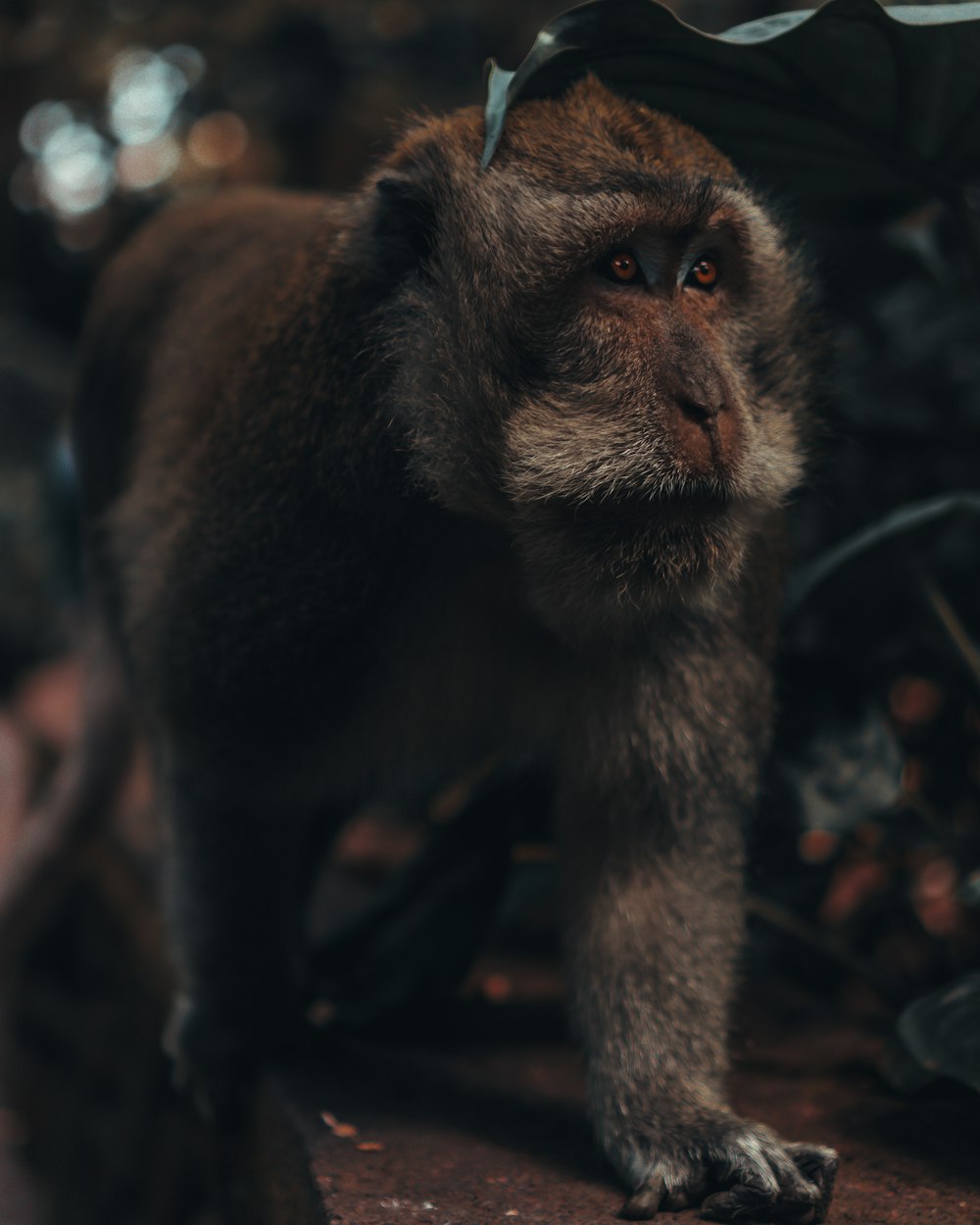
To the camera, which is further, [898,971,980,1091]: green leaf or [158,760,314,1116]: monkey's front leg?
[158,760,314,1116]: monkey's front leg

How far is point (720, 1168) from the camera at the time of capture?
187 cm

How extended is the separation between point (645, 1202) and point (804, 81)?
Answer: 164cm

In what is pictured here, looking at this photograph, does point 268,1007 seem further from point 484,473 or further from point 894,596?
point 894,596

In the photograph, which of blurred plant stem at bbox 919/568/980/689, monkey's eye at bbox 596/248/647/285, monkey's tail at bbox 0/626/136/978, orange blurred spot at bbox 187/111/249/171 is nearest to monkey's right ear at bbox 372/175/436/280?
monkey's eye at bbox 596/248/647/285

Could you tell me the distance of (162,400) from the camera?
2621mm

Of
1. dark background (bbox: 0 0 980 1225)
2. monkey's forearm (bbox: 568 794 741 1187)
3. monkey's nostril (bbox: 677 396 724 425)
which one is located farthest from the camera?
dark background (bbox: 0 0 980 1225)

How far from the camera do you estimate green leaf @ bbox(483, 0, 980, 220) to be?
67.1 inches

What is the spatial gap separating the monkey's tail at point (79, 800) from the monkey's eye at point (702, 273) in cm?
215

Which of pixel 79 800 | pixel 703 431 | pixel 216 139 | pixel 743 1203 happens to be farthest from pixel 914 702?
pixel 216 139

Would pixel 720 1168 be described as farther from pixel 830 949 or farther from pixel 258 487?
pixel 258 487

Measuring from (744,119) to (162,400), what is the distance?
1258 mm

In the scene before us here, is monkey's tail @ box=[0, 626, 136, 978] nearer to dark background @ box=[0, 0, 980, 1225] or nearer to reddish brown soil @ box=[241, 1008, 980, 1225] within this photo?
dark background @ box=[0, 0, 980, 1225]

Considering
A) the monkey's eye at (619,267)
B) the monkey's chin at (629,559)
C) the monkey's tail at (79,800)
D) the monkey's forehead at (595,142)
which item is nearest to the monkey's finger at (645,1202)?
the monkey's chin at (629,559)

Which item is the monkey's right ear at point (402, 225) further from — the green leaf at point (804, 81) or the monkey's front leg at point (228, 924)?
the monkey's front leg at point (228, 924)
